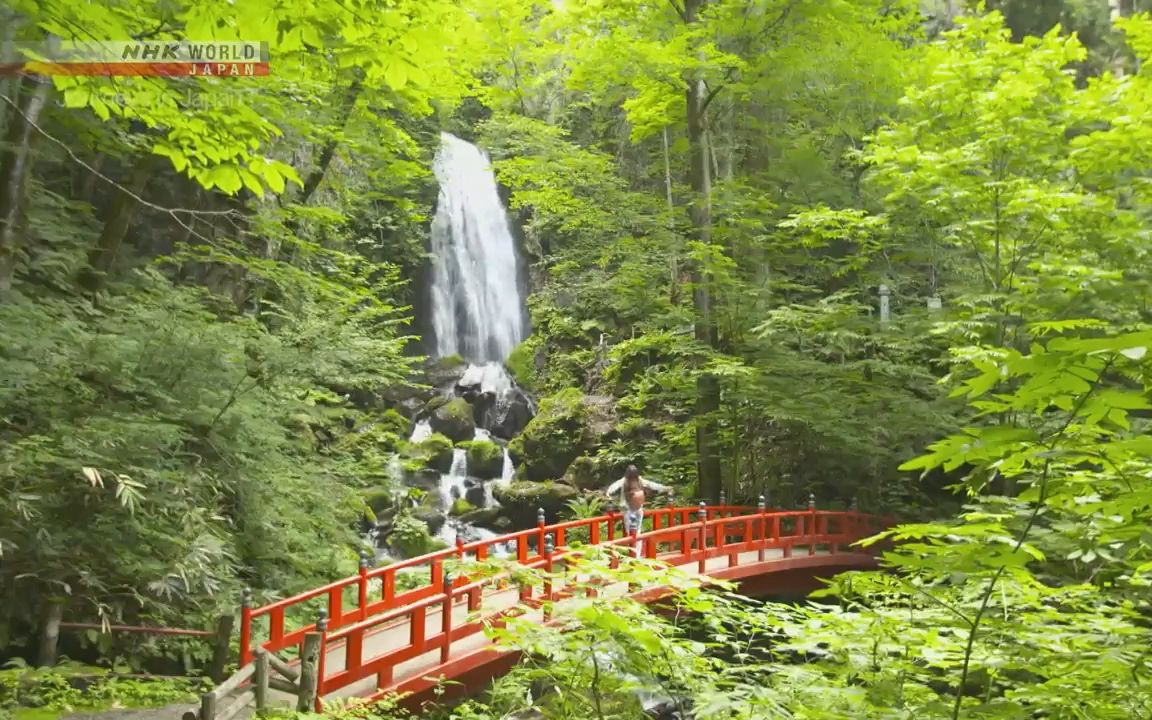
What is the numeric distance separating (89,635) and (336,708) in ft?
→ 7.31

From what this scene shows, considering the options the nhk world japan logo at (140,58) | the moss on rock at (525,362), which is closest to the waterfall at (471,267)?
the moss on rock at (525,362)

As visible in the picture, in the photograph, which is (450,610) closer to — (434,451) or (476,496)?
(476,496)

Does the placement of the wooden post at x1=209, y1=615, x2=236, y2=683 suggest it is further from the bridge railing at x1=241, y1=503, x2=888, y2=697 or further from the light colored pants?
the light colored pants

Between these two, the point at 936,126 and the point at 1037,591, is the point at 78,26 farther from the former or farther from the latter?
the point at 936,126

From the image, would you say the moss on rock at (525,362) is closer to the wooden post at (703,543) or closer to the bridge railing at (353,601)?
the wooden post at (703,543)

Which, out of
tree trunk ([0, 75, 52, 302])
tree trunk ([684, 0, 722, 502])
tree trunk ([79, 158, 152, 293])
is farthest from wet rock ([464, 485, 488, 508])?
tree trunk ([0, 75, 52, 302])

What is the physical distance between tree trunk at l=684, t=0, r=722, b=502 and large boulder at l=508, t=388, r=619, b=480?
500 centimetres

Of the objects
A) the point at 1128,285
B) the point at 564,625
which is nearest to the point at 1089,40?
the point at 1128,285

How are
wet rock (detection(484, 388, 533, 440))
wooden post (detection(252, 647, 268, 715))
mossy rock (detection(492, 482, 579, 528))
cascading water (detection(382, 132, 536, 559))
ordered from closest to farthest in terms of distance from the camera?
wooden post (detection(252, 647, 268, 715))
mossy rock (detection(492, 482, 579, 528))
wet rock (detection(484, 388, 533, 440))
cascading water (detection(382, 132, 536, 559))

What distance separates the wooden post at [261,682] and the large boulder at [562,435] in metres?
13.3

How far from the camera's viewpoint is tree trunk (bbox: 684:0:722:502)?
1298 centimetres

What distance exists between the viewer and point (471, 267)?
25969mm

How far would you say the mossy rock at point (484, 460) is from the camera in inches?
776

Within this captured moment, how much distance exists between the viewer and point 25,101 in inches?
257
